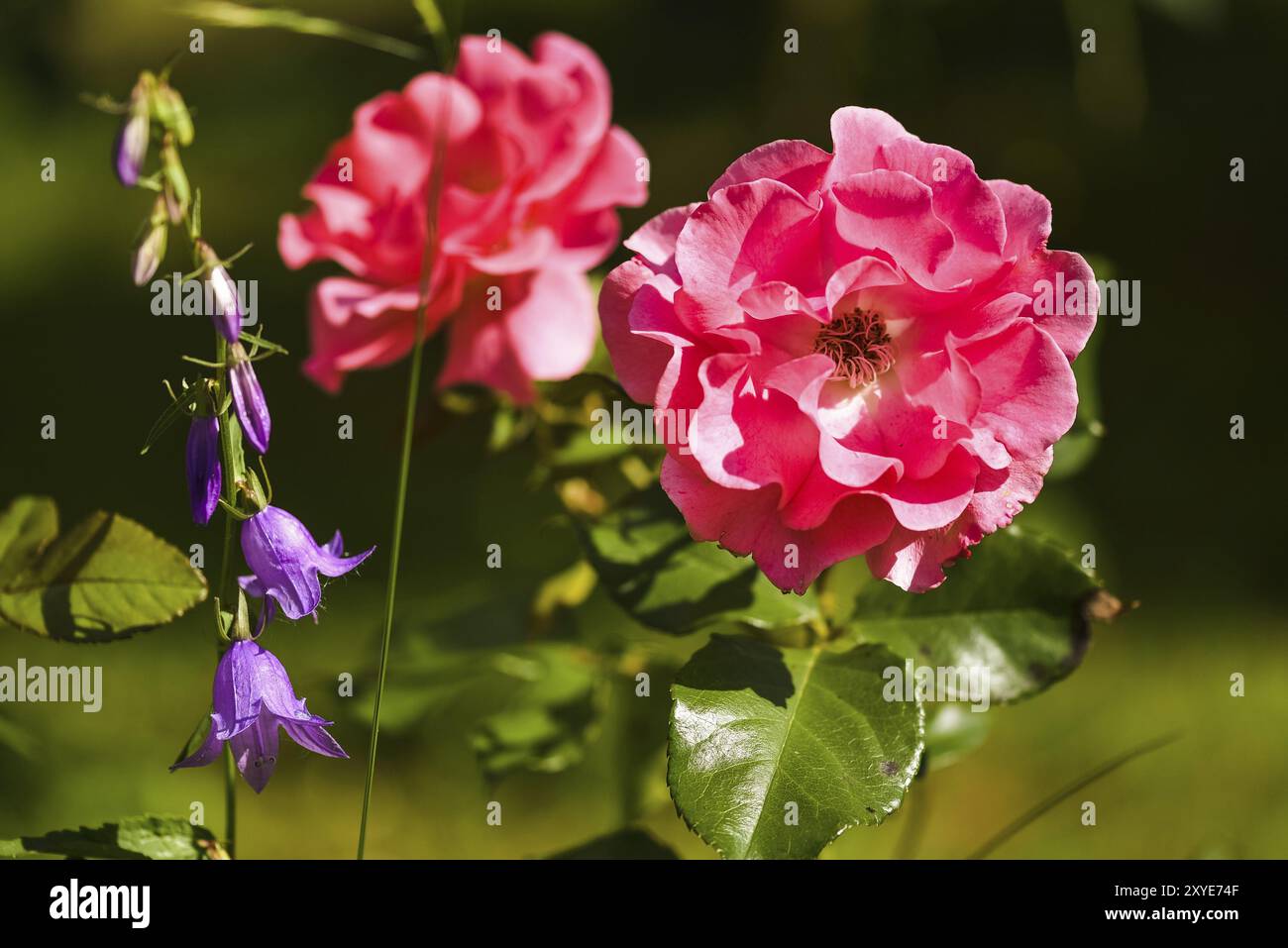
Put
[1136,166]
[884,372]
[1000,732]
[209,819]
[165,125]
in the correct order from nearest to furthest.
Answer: [165,125] < [884,372] < [209,819] < [1000,732] < [1136,166]

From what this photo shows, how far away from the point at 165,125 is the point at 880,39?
1.43m

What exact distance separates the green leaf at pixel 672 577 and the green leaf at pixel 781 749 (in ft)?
0.16

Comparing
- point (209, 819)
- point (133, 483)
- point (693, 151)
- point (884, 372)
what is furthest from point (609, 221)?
point (693, 151)

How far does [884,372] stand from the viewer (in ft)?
2.21

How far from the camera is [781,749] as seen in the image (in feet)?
2.06

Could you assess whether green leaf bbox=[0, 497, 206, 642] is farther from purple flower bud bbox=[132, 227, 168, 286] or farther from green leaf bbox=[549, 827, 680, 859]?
green leaf bbox=[549, 827, 680, 859]

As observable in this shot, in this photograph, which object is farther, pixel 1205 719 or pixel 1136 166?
pixel 1136 166

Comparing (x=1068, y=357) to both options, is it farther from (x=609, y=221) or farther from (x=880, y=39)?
(x=880, y=39)

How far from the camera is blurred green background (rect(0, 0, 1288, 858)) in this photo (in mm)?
1338

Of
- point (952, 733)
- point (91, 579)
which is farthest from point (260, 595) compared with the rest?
point (952, 733)

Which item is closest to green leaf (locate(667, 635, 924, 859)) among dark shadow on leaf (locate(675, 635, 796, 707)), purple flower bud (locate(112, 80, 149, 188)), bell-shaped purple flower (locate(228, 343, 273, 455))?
dark shadow on leaf (locate(675, 635, 796, 707))

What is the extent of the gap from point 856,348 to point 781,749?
0.21m

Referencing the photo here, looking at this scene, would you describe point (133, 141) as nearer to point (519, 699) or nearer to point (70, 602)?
point (70, 602)

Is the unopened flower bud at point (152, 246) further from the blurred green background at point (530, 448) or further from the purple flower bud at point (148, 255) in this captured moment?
the blurred green background at point (530, 448)
